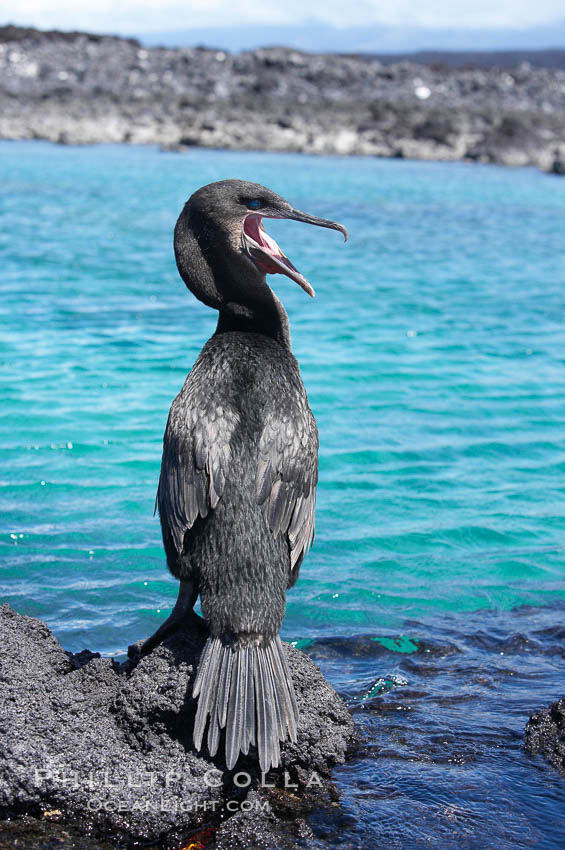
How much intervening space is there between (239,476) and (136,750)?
2.98 feet

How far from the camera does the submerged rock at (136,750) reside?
2.66 m

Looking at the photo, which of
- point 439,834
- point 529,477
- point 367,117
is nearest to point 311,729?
point 439,834

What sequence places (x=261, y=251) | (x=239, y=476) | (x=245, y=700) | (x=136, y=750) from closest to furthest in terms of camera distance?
(x=245, y=700), (x=136, y=750), (x=239, y=476), (x=261, y=251)

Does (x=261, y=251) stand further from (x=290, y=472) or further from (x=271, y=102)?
(x=271, y=102)

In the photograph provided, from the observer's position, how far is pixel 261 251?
3295 millimetres

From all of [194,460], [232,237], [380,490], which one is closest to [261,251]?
[232,237]

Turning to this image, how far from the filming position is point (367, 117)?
1838 inches

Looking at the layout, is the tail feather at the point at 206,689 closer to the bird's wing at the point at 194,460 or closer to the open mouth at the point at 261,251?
the bird's wing at the point at 194,460

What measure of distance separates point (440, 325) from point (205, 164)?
23164 millimetres

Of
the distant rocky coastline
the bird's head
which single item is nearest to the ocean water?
the bird's head

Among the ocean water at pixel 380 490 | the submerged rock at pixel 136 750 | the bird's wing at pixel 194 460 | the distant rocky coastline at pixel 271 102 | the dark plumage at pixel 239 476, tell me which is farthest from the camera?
the distant rocky coastline at pixel 271 102

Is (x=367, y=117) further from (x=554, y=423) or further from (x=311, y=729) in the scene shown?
(x=311, y=729)

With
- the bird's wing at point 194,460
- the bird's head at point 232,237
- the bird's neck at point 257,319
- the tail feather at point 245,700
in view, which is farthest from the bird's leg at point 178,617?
the bird's head at point 232,237

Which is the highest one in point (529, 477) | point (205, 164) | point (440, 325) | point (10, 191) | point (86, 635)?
point (205, 164)
